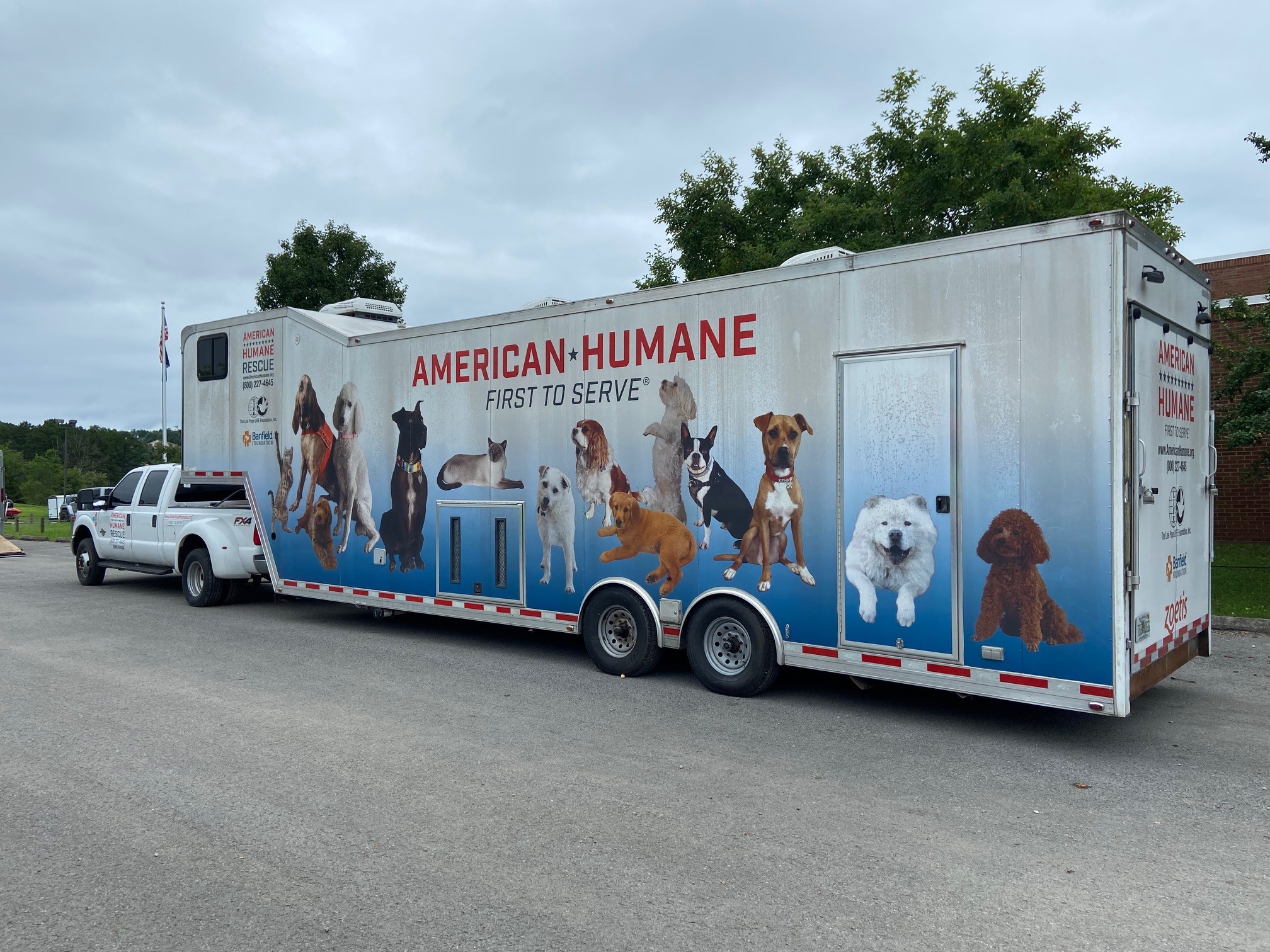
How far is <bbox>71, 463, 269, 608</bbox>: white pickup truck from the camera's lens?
12727 mm

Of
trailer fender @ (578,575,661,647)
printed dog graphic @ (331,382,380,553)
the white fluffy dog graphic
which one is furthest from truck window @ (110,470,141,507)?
the white fluffy dog graphic

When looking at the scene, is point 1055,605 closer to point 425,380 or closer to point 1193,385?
point 1193,385

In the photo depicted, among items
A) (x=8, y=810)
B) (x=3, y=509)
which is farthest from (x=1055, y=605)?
(x=3, y=509)

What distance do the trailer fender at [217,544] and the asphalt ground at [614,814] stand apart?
401 centimetres

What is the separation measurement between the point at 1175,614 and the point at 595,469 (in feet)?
15.1

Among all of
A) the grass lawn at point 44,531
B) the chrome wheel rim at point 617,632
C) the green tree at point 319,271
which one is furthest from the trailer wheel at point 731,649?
the grass lawn at point 44,531

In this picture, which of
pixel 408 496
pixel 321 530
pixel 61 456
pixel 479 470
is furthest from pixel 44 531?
pixel 61 456

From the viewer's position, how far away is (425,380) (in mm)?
9805

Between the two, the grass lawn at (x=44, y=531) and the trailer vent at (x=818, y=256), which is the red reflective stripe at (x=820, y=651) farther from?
the grass lawn at (x=44, y=531)

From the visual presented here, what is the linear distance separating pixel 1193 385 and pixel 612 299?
181 inches

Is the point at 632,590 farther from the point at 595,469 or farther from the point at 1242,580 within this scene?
the point at 1242,580

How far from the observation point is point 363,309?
38.7 feet

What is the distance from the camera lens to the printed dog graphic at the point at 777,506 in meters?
7.06

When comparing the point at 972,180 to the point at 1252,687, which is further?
the point at 972,180
